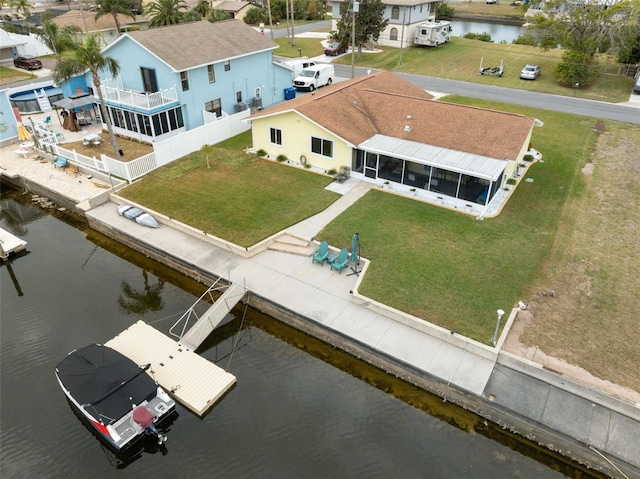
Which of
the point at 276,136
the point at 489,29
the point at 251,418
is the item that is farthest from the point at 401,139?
the point at 489,29

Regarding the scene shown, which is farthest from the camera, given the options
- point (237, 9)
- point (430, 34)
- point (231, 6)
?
point (231, 6)

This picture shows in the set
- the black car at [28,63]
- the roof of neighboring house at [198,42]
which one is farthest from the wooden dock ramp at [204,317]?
the black car at [28,63]

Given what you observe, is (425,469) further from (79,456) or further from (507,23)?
(507,23)

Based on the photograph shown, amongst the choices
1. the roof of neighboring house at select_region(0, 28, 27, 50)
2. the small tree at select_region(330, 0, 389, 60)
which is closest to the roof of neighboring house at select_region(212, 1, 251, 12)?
the small tree at select_region(330, 0, 389, 60)

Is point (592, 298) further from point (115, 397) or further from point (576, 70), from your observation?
point (576, 70)

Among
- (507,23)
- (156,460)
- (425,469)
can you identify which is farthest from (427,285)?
(507,23)

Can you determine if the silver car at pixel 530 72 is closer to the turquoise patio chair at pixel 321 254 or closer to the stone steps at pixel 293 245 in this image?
the stone steps at pixel 293 245
